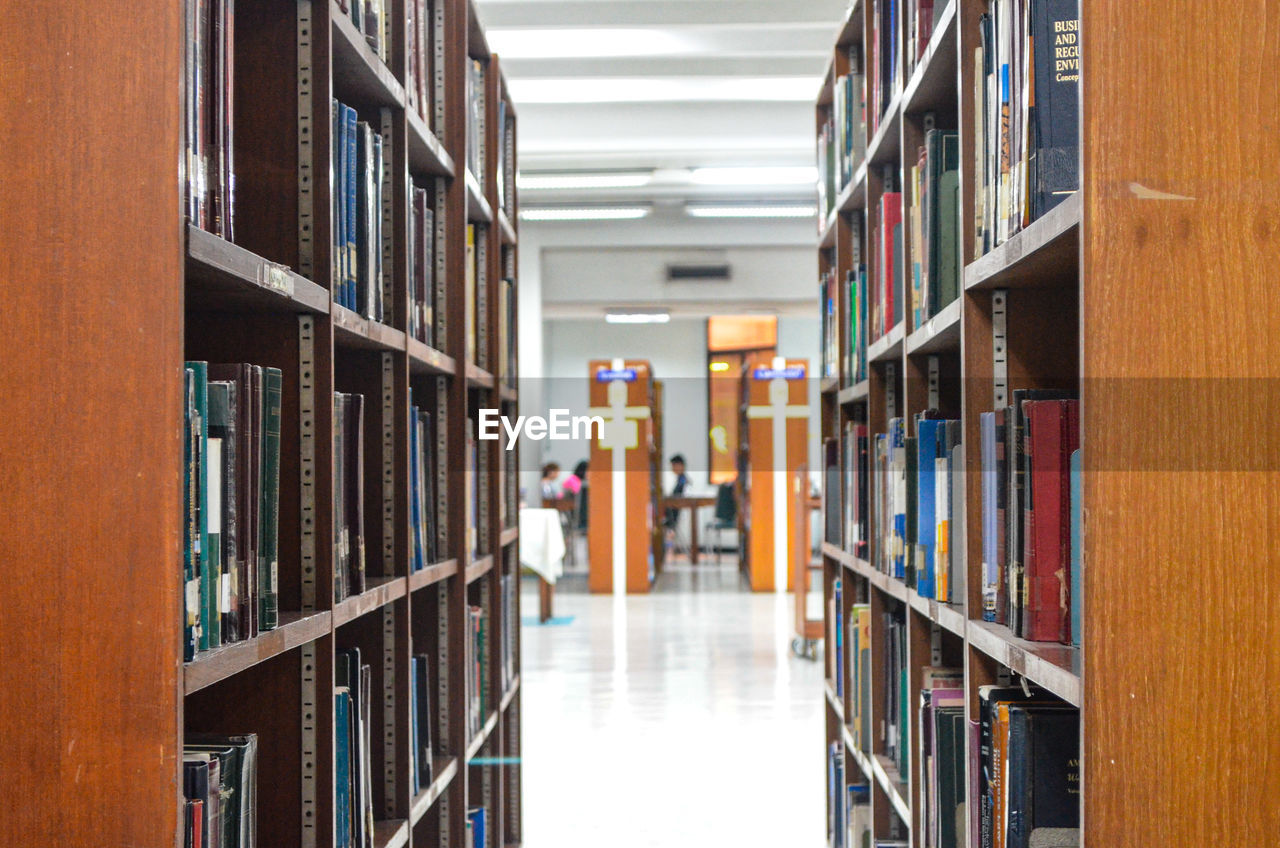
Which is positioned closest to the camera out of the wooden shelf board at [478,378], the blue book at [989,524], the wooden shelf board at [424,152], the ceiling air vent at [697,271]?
the blue book at [989,524]

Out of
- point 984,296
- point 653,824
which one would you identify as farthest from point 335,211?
point 653,824

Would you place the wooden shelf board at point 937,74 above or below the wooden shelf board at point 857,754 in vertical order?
above

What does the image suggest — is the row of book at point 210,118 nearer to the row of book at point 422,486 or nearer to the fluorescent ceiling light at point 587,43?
the row of book at point 422,486

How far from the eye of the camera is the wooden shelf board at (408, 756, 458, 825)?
2.35m

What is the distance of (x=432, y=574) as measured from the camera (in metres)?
2.56

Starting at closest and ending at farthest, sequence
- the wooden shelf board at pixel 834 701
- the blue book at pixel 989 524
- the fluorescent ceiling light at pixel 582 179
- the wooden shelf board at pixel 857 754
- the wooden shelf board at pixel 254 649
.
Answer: the wooden shelf board at pixel 254 649
the blue book at pixel 989 524
the wooden shelf board at pixel 857 754
the wooden shelf board at pixel 834 701
the fluorescent ceiling light at pixel 582 179

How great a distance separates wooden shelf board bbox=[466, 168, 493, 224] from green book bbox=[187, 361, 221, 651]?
179 cm

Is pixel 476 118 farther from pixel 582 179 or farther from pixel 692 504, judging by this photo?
pixel 692 504

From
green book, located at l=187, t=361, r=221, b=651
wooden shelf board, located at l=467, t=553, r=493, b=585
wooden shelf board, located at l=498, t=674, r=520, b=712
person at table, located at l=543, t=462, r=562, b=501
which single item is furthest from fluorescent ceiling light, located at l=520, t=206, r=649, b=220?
green book, located at l=187, t=361, r=221, b=651

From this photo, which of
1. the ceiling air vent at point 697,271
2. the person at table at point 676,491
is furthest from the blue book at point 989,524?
the person at table at point 676,491

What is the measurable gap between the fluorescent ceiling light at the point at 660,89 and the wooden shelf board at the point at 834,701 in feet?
14.7

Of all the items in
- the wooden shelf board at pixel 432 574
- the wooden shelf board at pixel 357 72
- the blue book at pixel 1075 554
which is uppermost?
the wooden shelf board at pixel 357 72

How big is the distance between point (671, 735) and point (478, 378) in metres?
2.73

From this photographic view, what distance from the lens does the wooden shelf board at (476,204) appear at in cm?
308
